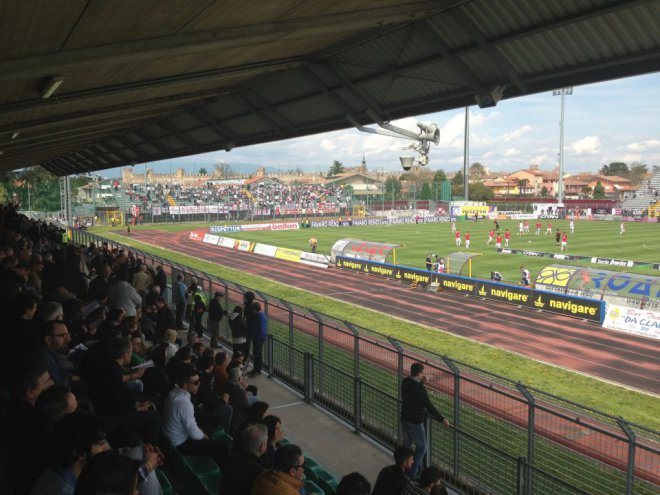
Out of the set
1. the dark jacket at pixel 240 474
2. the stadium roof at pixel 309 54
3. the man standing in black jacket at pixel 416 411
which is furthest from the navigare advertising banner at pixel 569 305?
the dark jacket at pixel 240 474

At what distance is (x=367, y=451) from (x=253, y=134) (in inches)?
386

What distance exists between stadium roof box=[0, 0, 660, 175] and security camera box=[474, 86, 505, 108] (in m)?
0.02

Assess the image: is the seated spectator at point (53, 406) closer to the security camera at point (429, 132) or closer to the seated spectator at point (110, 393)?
the seated spectator at point (110, 393)

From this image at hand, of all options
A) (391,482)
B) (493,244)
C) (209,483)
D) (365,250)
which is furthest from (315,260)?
(391,482)

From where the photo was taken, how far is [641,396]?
1473 cm

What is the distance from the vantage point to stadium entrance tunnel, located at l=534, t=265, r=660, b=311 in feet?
69.4

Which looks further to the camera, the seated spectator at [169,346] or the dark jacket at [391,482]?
the seated spectator at [169,346]

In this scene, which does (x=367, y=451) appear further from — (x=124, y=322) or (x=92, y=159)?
(x=92, y=159)

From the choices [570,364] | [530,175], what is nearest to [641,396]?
[570,364]

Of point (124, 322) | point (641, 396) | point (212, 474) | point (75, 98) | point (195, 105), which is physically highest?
point (195, 105)

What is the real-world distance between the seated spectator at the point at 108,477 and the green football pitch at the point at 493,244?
32310 millimetres

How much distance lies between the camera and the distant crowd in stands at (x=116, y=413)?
296cm

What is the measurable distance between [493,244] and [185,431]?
49.3 meters

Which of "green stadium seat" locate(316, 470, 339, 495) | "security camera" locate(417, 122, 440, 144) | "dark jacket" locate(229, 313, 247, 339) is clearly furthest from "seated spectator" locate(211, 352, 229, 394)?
"security camera" locate(417, 122, 440, 144)
